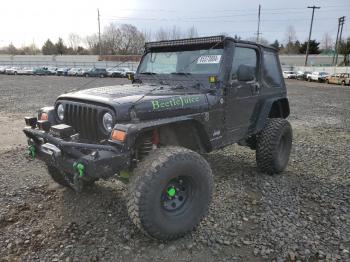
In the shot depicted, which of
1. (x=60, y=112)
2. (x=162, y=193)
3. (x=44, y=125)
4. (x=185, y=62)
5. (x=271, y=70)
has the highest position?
(x=185, y=62)

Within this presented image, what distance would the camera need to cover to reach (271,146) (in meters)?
5.28

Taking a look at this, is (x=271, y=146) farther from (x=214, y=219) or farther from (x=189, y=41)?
(x=189, y=41)

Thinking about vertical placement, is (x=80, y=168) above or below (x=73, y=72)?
above

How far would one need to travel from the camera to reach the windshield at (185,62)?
14.6 feet

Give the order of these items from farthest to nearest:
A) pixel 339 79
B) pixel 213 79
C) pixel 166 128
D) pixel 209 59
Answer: pixel 339 79, pixel 209 59, pixel 213 79, pixel 166 128

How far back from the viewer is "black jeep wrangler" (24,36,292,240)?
323 centimetres

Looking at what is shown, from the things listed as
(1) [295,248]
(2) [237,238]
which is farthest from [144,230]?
(1) [295,248]

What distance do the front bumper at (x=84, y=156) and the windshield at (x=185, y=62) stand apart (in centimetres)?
185

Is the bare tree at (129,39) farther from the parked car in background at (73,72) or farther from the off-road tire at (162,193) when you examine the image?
the off-road tire at (162,193)

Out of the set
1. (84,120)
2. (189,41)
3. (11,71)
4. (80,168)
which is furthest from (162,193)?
(11,71)

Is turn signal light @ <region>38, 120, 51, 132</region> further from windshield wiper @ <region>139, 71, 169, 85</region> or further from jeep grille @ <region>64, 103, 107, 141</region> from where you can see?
windshield wiper @ <region>139, 71, 169, 85</region>

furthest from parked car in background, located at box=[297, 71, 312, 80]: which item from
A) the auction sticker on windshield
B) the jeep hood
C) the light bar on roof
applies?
the jeep hood

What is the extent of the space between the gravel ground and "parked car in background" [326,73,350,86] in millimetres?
29988

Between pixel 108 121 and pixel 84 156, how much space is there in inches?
19.1
